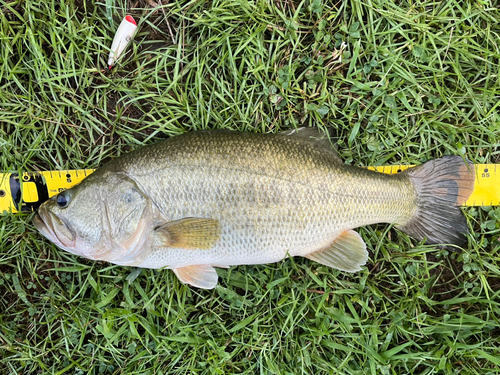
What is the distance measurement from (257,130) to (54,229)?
1.72m

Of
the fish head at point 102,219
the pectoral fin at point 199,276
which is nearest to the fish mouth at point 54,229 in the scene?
the fish head at point 102,219

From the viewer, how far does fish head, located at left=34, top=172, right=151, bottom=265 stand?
235cm

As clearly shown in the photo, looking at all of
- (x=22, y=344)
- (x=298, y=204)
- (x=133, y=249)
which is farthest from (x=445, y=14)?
(x=22, y=344)

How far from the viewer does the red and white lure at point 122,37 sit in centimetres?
273

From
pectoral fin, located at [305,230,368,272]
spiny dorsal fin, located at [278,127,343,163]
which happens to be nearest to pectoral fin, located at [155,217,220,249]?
pectoral fin, located at [305,230,368,272]

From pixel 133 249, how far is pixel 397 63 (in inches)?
103

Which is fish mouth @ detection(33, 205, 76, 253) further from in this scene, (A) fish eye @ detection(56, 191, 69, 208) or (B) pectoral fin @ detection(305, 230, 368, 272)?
(B) pectoral fin @ detection(305, 230, 368, 272)

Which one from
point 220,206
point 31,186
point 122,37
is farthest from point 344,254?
point 31,186

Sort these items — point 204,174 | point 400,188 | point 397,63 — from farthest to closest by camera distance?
point 397,63
point 400,188
point 204,174

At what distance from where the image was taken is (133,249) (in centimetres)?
239

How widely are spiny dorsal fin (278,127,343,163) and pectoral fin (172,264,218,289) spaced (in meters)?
1.21

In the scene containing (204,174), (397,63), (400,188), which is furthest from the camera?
(397,63)

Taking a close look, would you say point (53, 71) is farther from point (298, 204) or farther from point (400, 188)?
point (400, 188)

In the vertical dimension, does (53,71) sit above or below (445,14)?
below
